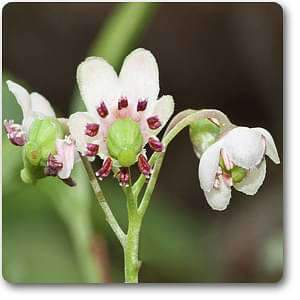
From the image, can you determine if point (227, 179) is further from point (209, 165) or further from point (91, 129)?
point (91, 129)

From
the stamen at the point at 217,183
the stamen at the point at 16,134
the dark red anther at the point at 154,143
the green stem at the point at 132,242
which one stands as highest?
the stamen at the point at 16,134

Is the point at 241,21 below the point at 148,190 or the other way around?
the other way around

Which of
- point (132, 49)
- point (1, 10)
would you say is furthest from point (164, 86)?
point (1, 10)

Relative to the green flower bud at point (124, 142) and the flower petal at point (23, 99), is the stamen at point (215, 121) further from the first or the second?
the flower petal at point (23, 99)

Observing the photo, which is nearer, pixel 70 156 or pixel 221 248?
pixel 70 156

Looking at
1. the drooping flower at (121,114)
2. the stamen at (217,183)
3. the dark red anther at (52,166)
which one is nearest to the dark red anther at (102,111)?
the drooping flower at (121,114)
